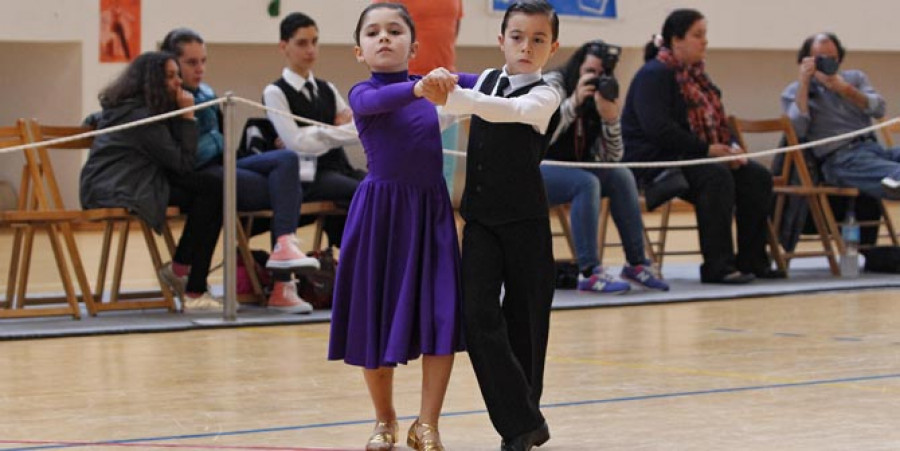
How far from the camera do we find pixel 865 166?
840 centimetres

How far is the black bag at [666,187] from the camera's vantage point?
25.9 ft

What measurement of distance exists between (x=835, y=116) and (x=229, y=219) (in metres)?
3.81

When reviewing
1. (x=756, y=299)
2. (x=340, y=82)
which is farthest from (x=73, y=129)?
(x=340, y=82)

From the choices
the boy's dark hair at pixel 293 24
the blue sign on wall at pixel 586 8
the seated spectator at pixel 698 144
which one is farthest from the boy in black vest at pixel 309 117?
the blue sign on wall at pixel 586 8

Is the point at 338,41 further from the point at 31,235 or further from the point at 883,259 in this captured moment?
the point at 31,235

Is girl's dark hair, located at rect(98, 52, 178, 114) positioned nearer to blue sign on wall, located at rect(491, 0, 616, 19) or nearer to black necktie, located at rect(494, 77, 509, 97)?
black necktie, located at rect(494, 77, 509, 97)

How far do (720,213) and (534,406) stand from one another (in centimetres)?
459

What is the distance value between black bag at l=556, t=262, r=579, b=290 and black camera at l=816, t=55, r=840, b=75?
1.89m

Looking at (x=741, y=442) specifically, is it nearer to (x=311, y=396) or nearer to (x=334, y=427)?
(x=334, y=427)

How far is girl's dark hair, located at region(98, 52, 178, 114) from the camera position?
21.6ft

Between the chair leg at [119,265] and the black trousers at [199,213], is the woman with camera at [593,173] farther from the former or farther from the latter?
the chair leg at [119,265]

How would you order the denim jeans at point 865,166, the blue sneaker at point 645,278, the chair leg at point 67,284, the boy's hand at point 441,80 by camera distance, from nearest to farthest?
the boy's hand at point 441,80 → the chair leg at point 67,284 → the blue sneaker at point 645,278 → the denim jeans at point 865,166

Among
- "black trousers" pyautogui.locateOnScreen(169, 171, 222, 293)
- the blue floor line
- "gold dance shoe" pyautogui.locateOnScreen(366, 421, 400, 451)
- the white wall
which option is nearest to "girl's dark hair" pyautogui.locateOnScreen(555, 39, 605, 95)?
"black trousers" pyautogui.locateOnScreen(169, 171, 222, 293)

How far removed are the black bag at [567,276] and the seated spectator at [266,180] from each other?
1.60 meters
